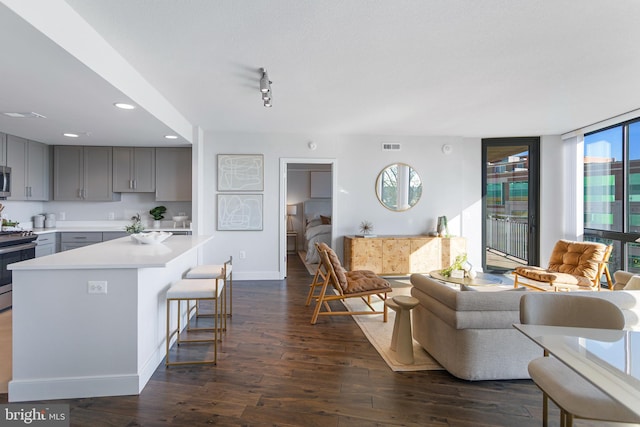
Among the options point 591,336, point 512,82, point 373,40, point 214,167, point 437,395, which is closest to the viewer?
point 591,336

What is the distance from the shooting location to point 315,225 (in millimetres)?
8359

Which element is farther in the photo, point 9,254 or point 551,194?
point 551,194

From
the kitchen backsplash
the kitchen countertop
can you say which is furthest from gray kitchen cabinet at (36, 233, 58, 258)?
the kitchen backsplash

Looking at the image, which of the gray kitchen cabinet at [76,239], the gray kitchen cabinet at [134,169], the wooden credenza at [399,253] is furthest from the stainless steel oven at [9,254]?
the wooden credenza at [399,253]

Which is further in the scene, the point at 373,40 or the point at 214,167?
the point at 214,167

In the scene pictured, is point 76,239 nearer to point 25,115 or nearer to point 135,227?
point 135,227

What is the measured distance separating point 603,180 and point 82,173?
8.11 m

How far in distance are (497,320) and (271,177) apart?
407 cm

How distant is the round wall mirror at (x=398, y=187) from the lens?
591cm

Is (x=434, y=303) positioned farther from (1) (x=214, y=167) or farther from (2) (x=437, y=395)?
(1) (x=214, y=167)

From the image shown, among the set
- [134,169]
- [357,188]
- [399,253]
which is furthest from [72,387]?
[357,188]

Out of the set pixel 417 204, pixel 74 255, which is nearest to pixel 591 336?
pixel 74 255

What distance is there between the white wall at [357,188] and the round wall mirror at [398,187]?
9 cm

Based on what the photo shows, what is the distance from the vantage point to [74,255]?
2.60 m
